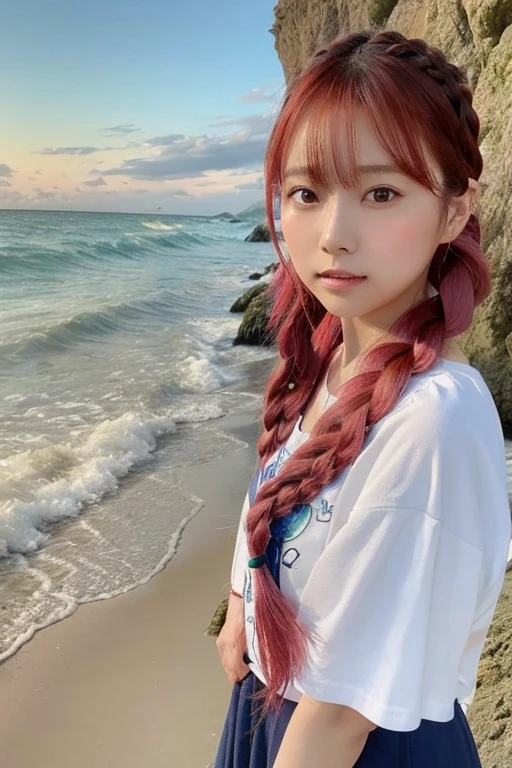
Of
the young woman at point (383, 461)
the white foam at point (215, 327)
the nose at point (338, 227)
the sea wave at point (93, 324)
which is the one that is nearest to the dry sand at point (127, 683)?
the young woman at point (383, 461)

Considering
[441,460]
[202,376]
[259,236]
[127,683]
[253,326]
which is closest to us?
[441,460]

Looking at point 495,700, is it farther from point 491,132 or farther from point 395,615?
point 491,132

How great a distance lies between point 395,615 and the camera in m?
0.95

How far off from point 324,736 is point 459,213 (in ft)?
2.61

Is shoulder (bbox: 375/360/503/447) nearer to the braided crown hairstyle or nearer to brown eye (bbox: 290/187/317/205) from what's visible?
the braided crown hairstyle

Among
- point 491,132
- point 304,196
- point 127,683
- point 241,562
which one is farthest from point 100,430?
point 304,196

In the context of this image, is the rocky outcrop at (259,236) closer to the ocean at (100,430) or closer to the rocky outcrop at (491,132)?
the ocean at (100,430)

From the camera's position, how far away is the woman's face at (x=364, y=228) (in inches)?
41.8

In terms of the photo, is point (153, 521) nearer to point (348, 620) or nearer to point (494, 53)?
point (348, 620)

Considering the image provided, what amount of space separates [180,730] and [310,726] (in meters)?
2.49

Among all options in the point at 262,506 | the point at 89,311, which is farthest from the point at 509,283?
the point at 89,311

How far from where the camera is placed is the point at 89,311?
15156 mm

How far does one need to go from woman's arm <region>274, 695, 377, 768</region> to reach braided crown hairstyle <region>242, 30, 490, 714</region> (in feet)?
0.24

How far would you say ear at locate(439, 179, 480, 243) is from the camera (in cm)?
113
